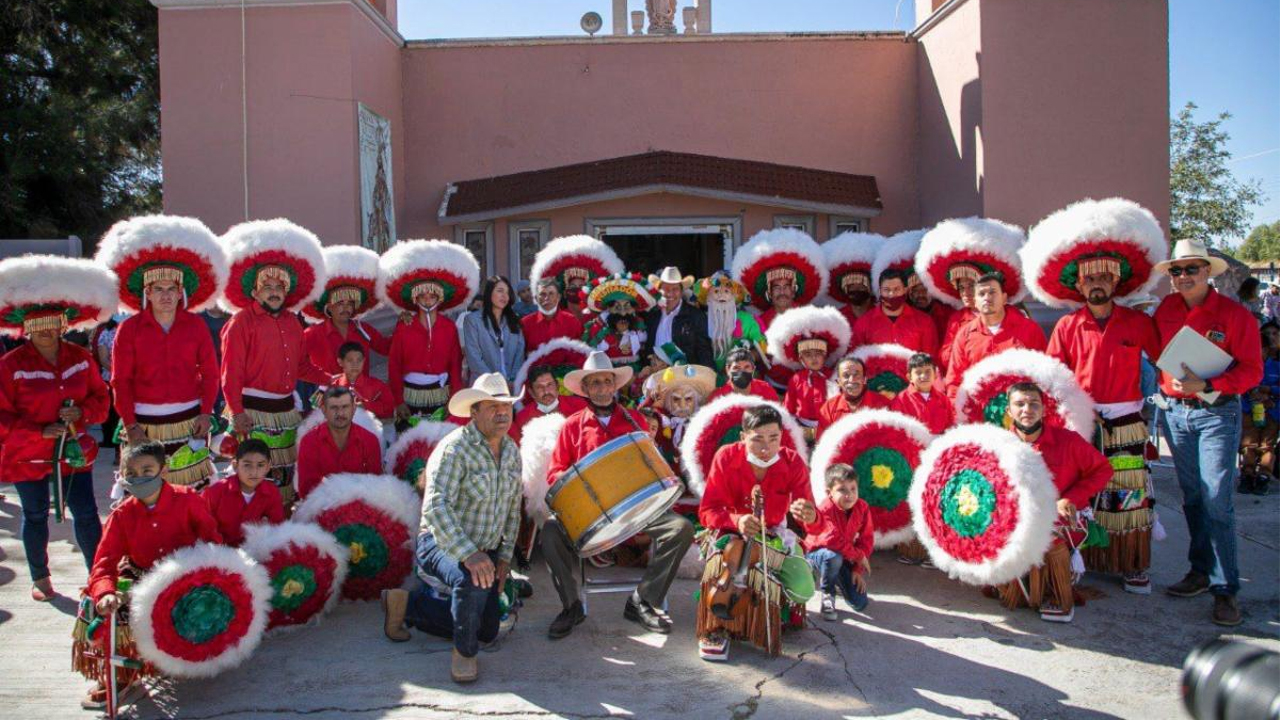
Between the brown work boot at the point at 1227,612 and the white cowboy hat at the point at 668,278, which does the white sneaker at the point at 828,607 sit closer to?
the brown work boot at the point at 1227,612

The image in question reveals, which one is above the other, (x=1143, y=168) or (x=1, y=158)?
(x=1, y=158)

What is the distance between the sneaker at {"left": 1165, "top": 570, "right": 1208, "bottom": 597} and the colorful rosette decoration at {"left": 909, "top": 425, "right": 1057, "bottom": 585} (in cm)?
115

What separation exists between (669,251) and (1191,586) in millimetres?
8716

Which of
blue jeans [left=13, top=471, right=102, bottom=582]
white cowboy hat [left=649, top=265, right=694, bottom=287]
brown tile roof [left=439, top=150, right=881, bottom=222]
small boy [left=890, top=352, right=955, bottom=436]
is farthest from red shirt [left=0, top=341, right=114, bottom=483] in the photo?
brown tile roof [left=439, top=150, right=881, bottom=222]

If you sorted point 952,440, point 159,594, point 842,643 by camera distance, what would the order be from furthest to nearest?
point 952,440
point 842,643
point 159,594

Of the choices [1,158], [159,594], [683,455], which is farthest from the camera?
[1,158]

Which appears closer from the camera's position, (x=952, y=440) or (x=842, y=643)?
(x=842, y=643)

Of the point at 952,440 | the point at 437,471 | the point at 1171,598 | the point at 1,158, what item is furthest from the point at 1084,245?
the point at 1,158

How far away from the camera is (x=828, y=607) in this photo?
16.9 ft

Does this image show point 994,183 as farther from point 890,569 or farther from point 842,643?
point 842,643

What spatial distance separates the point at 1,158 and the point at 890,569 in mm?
17787

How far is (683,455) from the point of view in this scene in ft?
19.0

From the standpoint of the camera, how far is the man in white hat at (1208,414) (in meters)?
5.07

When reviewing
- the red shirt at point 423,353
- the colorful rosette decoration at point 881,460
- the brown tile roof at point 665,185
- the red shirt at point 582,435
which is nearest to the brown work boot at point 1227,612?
the colorful rosette decoration at point 881,460
